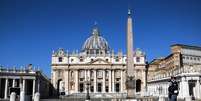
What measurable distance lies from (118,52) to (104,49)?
30.4ft

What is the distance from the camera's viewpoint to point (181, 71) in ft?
209

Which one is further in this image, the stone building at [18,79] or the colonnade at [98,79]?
the colonnade at [98,79]

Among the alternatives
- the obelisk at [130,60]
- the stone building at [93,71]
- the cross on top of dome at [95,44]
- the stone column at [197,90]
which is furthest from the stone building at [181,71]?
the obelisk at [130,60]

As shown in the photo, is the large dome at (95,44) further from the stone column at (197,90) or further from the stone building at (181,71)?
the stone column at (197,90)

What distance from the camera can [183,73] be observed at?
62.2m

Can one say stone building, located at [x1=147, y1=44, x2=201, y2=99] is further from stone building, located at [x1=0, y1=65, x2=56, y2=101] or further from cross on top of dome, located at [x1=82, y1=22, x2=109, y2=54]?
stone building, located at [x1=0, y1=65, x2=56, y2=101]

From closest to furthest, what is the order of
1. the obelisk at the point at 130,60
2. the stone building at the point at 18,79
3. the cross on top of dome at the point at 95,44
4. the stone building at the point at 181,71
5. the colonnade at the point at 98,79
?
1. the obelisk at the point at 130,60
2. the stone building at the point at 181,71
3. the stone building at the point at 18,79
4. the colonnade at the point at 98,79
5. the cross on top of dome at the point at 95,44

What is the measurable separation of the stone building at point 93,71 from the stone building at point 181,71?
7.58 metres

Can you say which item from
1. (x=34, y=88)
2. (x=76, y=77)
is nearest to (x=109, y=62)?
(x=76, y=77)

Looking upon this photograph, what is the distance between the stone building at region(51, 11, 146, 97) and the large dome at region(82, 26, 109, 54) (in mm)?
7704

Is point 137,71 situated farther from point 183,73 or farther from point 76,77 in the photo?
point 183,73

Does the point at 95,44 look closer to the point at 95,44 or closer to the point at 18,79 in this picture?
the point at 95,44

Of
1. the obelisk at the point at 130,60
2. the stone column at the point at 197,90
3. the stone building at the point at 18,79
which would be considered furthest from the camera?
the stone building at the point at 18,79

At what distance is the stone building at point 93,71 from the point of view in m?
93.9
